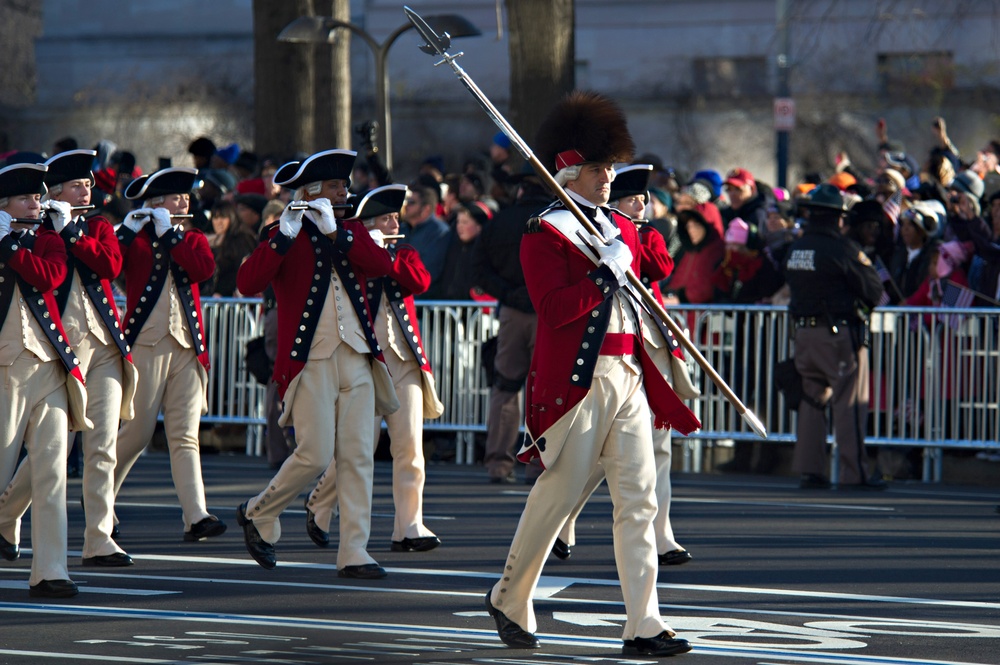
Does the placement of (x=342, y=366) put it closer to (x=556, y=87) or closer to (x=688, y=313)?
(x=688, y=313)

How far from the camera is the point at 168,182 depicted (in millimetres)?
10320

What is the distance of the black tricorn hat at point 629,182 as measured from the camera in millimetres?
9758

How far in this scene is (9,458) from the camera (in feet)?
28.2

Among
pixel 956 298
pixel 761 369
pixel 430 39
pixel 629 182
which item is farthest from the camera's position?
pixel 761 369

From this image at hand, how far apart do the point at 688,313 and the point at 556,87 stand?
433cm

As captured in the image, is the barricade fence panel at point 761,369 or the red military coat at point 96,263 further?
the barricade fence panel at point 761,369

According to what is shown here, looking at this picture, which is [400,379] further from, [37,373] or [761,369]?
[761,369]

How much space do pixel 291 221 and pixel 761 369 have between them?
590cm

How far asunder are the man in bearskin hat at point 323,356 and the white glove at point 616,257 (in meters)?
2.07

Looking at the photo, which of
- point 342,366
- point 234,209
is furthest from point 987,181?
point 342,366

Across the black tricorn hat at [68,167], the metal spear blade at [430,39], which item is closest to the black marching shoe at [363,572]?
the black tricorn hat at [68,167]

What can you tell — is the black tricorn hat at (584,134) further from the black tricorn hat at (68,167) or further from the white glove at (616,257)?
the black tricorn hat at (68,167)

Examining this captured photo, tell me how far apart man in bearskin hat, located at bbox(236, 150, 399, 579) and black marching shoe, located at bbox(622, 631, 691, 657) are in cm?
215

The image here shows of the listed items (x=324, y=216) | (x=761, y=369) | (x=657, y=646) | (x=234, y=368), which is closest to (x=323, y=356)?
(x=324, y=216)
